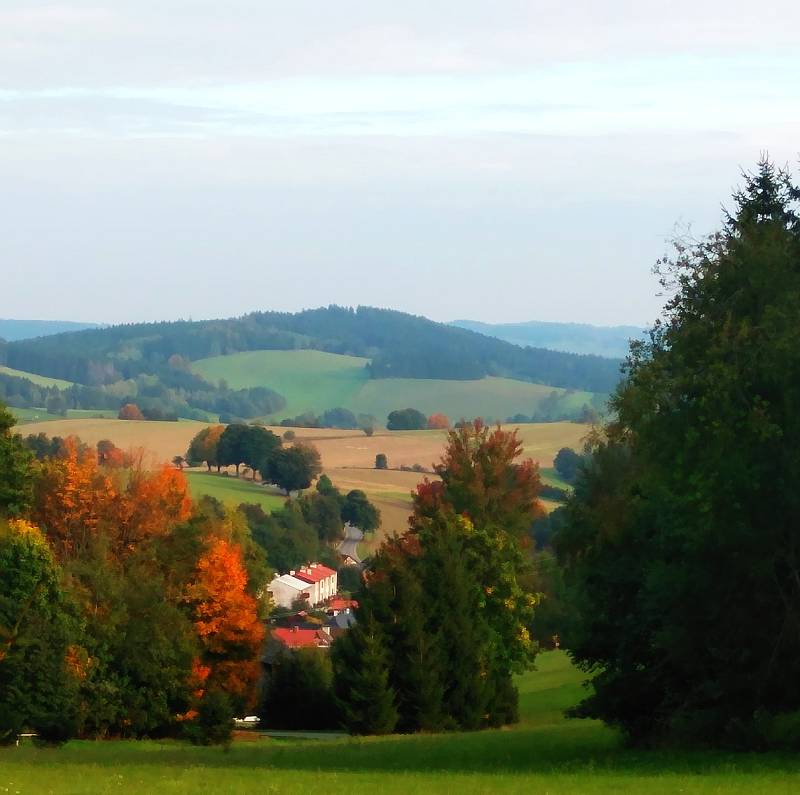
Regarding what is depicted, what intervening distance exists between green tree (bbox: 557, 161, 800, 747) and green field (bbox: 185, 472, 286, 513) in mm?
107483

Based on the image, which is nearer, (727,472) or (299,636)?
(727,472)

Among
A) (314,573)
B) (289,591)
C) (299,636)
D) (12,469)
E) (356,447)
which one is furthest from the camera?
(356,447)

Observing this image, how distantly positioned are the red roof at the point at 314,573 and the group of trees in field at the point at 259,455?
17.5 m

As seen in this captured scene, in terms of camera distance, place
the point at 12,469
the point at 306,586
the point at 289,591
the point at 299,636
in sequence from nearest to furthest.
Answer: the point at 12,469
the point at 299,636
the point at 289,591
the point at 306,586

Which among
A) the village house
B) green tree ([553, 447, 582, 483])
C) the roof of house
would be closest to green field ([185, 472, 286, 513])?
the village house

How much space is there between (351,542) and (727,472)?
121 metres

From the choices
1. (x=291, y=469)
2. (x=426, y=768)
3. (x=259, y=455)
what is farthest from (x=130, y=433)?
(x=426, y=768)

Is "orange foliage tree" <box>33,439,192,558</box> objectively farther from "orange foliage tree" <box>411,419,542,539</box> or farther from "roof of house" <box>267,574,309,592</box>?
"roof of house" <box>267,574,309,592</box>

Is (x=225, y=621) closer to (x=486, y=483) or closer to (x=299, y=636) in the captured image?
(x=486, y=483)

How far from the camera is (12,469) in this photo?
49250 millimetres

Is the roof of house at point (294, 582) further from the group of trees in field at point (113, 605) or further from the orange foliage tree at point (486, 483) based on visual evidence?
the group of trees in field at point (113, 605)

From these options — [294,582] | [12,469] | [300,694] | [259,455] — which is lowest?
[294,582]

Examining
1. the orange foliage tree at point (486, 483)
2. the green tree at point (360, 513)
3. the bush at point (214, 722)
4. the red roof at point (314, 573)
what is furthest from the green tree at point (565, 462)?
the bush at point (214, 722)

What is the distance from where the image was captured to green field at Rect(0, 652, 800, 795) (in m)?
23.5
